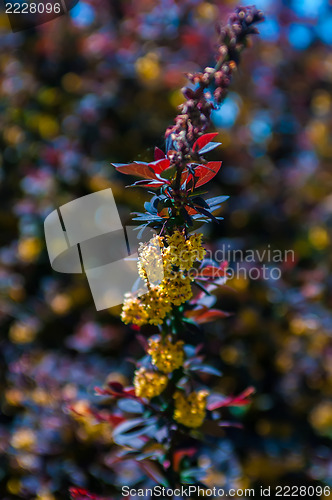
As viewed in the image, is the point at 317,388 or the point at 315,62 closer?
the point at 317,388

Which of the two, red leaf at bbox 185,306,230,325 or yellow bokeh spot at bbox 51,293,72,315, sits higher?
red leaf at bbox 185,306,230,325

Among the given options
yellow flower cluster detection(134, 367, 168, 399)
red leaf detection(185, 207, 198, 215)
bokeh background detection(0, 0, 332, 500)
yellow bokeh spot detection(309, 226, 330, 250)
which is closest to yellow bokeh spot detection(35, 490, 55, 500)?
bokeh background detection(0, 0, 332, 500)

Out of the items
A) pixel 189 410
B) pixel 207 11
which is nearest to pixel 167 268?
pixel 189 410

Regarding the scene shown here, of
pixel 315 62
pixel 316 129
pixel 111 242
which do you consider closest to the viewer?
pixel 111 242

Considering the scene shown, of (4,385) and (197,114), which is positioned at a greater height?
(197,114)

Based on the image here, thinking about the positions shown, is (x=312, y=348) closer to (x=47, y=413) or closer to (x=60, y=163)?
(x=47, y=413)

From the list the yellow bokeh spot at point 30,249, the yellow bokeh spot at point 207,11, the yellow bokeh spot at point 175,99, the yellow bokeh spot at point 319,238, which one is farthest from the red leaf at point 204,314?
the yellow bokeh spot at point 207,11

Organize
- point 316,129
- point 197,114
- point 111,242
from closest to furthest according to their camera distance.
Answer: point 197,114 < point 111,242 < point 316,129

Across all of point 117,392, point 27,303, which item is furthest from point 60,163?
point 117,392

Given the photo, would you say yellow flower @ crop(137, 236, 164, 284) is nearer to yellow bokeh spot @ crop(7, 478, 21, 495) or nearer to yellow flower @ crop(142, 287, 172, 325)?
yellow flower @ crop(142, 287, 172, 325)
